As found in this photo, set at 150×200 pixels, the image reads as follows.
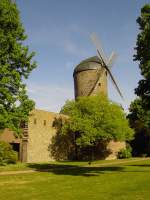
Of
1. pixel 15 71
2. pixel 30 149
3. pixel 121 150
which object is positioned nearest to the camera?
pixel 15 71

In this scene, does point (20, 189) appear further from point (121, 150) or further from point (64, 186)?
point (121, 150)

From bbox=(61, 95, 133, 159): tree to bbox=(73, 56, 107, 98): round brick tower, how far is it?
9.50 meters

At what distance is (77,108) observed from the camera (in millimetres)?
52375

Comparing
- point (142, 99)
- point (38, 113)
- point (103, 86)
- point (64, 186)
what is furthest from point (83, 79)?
point (64, 186)

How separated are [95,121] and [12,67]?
26.0 m

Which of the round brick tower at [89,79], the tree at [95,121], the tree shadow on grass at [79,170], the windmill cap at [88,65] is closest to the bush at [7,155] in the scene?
the tree shadow on grass at [79,170]

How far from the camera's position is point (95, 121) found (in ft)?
165

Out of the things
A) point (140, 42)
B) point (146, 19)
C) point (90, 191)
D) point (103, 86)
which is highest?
point (103, 86)

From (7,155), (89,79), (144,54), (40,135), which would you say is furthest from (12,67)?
(89,79)

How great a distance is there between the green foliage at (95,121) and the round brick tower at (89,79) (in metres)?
9.69

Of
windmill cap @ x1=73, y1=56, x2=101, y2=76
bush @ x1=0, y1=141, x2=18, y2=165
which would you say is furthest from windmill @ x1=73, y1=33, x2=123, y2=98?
bush @ x1=0, y1=141, x2=18, y2=165

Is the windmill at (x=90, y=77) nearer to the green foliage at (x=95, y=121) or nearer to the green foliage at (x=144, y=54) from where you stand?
the green foliage at (x=95, y=121)

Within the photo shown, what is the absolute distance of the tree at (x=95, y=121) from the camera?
4931 cm

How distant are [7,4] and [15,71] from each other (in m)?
5.25
